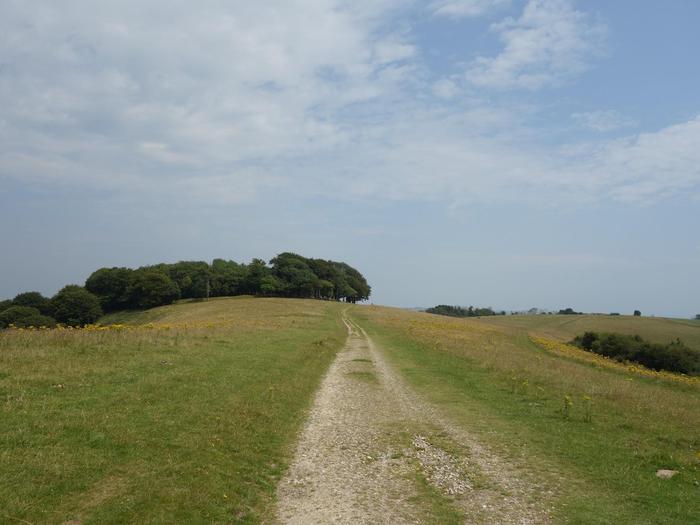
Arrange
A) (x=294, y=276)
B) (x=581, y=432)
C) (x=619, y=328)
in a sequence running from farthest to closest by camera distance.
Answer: (x=294, y=276) < (x=619, y=328) < (x=581, y=432)

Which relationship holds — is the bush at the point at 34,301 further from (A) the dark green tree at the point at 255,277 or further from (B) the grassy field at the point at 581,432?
(B) the grassy field at the point at 581,432

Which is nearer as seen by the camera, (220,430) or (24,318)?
(220,430)

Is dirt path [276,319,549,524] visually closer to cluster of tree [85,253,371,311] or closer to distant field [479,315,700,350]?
distant field [479,315,700,350]

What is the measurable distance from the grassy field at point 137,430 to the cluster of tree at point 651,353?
178ft

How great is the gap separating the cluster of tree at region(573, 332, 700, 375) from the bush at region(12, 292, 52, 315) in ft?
287

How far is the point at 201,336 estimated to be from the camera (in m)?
28.8

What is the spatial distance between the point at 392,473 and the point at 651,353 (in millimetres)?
61997

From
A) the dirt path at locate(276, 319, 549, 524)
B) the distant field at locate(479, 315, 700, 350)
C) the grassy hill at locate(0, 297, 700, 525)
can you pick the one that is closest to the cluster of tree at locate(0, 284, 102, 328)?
the grassy hill at locate(0, 297, 700, 525)

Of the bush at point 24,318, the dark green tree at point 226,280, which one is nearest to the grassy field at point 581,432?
the bush at point 24,318

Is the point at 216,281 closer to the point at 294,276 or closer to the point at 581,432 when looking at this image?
the point at 294,276

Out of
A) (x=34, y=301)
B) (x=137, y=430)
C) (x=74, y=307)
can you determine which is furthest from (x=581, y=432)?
(x=34, y=301)

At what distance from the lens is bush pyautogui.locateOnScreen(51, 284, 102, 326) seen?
85.6 meters

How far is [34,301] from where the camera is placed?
8869cm

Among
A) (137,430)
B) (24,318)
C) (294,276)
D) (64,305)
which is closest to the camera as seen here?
(137,430)
